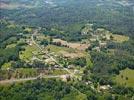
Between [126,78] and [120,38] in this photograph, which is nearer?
[126,78]

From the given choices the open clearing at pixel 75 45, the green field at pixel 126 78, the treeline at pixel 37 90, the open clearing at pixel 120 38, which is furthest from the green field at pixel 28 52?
the open clearing at pixel 120 38

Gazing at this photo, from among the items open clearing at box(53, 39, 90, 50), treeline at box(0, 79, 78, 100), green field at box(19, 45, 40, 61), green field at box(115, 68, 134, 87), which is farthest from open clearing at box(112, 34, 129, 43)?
treeline at box(0, 79, 78, 100)

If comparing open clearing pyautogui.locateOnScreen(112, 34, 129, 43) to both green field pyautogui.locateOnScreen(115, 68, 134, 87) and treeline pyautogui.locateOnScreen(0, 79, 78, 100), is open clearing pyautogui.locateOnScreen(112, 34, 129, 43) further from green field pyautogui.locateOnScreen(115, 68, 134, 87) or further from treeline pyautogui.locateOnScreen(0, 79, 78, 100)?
treeline pyautogui.locateOnScreen(0, 79, 78, 100)

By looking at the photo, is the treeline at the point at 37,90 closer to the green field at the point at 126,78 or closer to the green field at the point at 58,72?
the green field at the point at 58,72

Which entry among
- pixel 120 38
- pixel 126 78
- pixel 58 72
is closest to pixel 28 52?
pixel 58 72

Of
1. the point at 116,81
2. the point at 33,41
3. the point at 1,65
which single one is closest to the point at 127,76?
the point at 116,81

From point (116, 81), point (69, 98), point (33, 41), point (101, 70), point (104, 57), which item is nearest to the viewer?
point (69, 98)

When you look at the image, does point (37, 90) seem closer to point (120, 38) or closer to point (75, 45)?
point (75, 45)

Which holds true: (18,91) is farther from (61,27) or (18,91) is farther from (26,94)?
(61,27)
